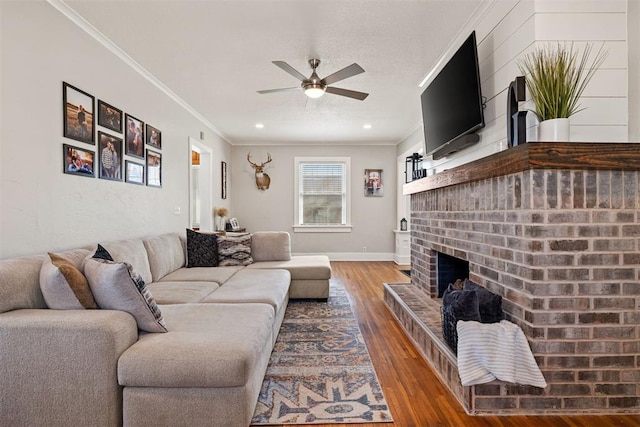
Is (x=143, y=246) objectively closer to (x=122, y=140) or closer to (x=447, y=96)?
(x=122, y=140)

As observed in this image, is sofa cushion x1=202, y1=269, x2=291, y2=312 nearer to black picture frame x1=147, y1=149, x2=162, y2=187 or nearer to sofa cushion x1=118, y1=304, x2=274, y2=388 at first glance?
sofa cushion x1=118, y1=304, x2=274, y2=388

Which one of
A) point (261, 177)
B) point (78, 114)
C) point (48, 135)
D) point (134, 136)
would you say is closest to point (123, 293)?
point (48, 135)

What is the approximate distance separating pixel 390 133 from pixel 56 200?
5.29 metres

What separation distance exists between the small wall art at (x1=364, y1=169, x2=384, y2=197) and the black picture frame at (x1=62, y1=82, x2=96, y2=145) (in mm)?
5324

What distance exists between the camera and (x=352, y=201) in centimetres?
731

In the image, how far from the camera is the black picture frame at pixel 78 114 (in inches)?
96.3

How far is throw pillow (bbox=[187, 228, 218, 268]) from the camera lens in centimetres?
392

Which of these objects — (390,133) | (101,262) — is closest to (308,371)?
(101,262)

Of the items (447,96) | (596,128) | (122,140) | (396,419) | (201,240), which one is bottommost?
(396,419)

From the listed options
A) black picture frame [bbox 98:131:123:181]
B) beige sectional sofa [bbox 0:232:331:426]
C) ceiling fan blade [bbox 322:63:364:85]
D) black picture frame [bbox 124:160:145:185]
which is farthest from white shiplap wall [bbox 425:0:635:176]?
black picture frame [bbox 124:160:145:185]

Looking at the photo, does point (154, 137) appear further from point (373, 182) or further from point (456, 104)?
point (373, 182)

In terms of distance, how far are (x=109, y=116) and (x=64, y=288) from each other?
186 centimetres

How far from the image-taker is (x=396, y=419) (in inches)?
69.8

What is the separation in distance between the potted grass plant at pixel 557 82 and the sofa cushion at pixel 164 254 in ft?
10.3
